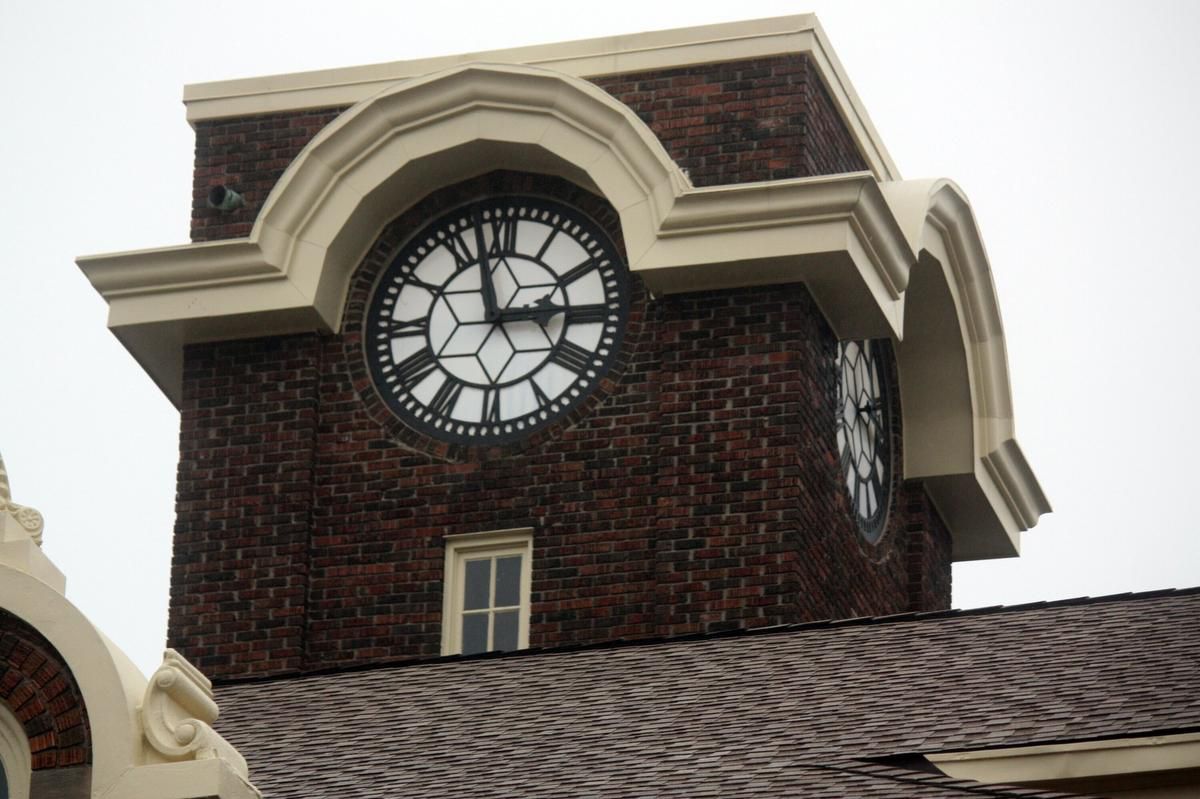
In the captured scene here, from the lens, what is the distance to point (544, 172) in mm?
23938

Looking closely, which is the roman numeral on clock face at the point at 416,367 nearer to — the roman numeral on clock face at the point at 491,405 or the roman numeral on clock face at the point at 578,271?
the roman numeral on clock face at the point at 491,405

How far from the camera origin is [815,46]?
77.9 ft

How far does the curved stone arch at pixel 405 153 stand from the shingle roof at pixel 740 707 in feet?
15.1

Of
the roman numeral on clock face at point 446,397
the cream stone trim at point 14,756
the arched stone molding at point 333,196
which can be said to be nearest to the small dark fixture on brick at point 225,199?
the arched stone molding at point 333,196

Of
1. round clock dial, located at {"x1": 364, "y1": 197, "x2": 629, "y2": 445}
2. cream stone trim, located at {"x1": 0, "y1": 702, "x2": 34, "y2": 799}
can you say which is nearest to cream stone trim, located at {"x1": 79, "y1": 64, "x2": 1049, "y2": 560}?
round clock dial, located at {"x1": 364, "y1": 197, "x2": 629, "y2": 445}

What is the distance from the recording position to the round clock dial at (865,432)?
24234mm

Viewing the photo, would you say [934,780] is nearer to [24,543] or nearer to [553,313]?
[24,543]

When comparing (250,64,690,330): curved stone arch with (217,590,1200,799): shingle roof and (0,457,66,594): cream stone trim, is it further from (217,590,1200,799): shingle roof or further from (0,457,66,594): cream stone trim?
(0,457,66,594): cream stone trim

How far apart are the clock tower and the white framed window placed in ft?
0.07

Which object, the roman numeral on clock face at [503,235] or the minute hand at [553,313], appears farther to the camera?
the roman numeral on clock face at [503,235]

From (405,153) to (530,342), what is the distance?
1686 millimetres

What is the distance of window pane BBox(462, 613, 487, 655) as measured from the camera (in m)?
22.8

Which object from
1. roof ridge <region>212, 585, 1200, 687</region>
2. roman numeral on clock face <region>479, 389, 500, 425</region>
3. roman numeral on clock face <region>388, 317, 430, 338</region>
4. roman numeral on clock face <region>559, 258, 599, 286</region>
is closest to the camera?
roof ridge <region>212, 585, 1200, 687</region>

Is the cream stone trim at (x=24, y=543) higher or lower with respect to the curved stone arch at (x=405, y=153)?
lower
